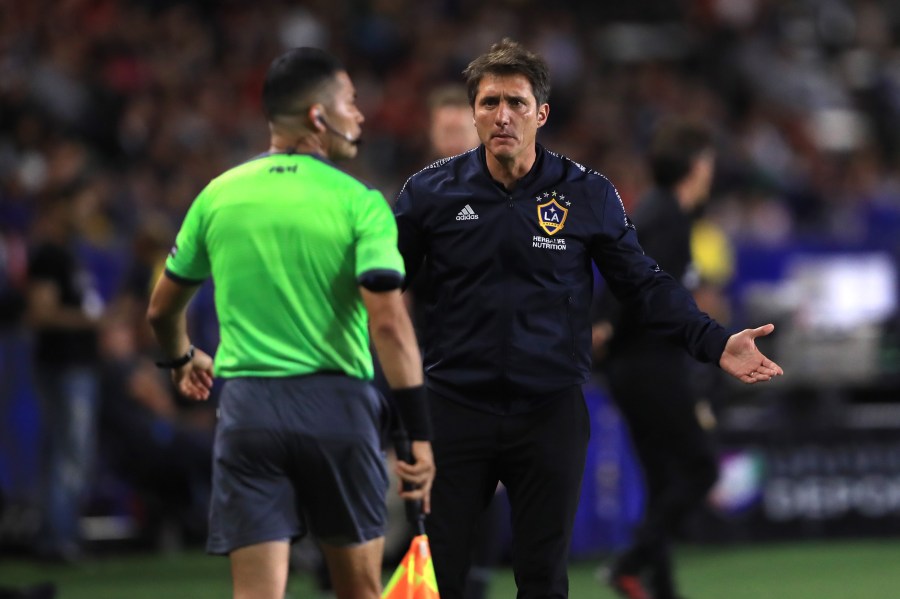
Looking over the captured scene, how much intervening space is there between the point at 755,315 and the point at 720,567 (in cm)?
399

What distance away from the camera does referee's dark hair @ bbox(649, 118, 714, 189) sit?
28.6 feet

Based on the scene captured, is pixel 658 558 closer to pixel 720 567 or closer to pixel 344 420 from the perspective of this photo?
pixel 720 567

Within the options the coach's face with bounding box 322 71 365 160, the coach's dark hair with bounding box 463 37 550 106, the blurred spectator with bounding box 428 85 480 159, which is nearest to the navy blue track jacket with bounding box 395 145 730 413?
the coach's dark hair with bounding box 463 37 550 106

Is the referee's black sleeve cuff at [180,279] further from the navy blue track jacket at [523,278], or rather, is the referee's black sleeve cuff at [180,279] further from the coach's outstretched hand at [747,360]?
the coach's outstretched hand at [747,360]

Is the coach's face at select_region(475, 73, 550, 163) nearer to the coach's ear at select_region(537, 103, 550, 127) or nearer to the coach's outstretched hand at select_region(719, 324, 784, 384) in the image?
the coach's ear at select_region(537, 103, 550, 127)

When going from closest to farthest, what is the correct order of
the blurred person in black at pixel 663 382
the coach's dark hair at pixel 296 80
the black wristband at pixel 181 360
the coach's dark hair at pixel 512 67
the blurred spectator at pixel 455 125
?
the coach's dark hair at pixel 296 80, the coach's dark hair at pixel 512 67, the black wristband at pixel 181 360, the blurred spectator at pixel 455 125, the blurred person in black at pixel 663 382

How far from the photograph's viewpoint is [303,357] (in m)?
5.15

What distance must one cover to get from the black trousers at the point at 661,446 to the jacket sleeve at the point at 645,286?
2.75m

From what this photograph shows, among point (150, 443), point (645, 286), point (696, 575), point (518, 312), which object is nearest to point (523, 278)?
point (518, 312)

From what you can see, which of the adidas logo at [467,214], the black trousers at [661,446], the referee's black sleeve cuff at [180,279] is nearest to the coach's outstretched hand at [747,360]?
the adidas logo at [467,214]

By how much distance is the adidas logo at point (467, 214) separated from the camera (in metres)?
5.79

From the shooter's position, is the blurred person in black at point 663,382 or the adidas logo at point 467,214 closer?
the adidas logo at point 467,214

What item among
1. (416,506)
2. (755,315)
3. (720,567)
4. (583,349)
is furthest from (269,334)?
(755,315)

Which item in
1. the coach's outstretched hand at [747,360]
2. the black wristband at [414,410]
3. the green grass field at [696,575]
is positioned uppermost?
the coach's outstretched hand at [747,360]
